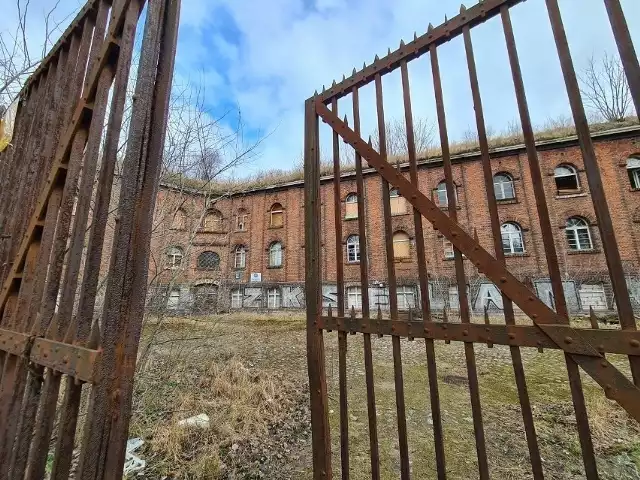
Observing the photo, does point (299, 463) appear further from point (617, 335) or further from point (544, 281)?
point (544, 281)

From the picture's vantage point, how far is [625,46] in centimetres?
137

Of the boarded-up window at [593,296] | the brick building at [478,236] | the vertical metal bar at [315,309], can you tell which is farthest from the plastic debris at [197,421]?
the boarded-up window at [593,296]

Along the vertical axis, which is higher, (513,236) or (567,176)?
(567,176)

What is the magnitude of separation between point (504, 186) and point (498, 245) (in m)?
17.1

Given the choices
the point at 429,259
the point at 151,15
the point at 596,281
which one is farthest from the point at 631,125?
the point at 151,15

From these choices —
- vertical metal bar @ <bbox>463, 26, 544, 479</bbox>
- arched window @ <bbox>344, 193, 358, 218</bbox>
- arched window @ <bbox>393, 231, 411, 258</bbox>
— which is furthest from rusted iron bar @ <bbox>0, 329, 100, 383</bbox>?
arched window @ <bbox>344, 193, 358, 218</bbox>

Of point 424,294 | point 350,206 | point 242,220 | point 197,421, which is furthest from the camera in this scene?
point 242,220

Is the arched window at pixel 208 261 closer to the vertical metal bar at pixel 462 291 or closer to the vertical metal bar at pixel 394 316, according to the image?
the vertical metal bar at pixel 394 316

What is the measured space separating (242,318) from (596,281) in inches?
662

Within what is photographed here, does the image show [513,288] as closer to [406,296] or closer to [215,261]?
[406,296]

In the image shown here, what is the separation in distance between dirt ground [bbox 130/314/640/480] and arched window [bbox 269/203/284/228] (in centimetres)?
1402

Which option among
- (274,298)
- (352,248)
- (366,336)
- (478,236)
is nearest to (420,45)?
(366,336)

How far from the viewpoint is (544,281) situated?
14.1m

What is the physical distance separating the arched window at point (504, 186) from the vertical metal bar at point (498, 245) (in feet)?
53.6
